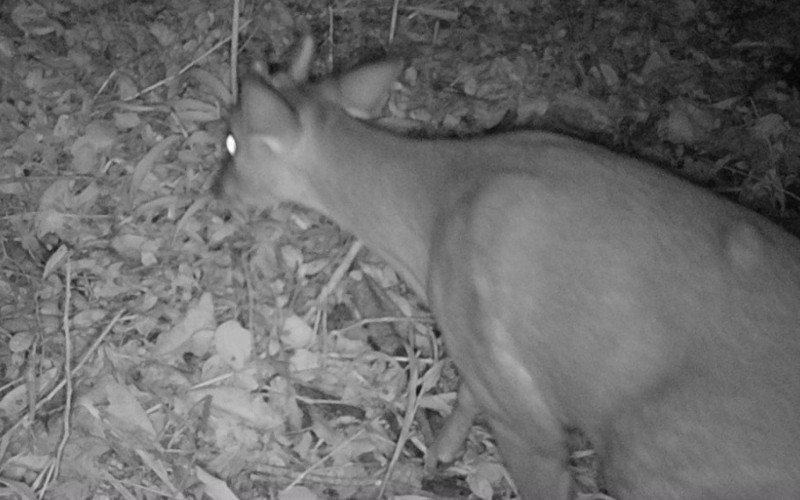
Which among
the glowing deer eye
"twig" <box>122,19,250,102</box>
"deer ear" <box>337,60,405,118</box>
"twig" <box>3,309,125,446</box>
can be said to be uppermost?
"deer ear" <box>337,60,405,118</box>

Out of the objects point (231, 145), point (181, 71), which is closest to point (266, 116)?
point (231, 145)

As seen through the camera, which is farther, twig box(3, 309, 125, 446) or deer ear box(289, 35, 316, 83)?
deer ear box(289, 35, 316, 83)

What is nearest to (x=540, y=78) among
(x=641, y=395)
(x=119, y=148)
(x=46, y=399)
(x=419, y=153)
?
(x=419, y=153)

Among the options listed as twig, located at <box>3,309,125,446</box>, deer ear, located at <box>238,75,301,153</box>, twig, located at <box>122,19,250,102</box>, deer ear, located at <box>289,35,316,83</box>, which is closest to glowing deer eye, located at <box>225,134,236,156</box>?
deer ear, located at <box>238,75,301,153</box>

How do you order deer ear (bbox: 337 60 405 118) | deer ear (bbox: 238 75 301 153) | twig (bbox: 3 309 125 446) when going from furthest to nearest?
deer ear (bbox: 337 60 405 118)
twig (bbox: 3 309 125 446)
deer ear (bbox: 238 75 301 153)

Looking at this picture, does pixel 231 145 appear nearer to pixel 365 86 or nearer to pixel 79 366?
pixel 365 86

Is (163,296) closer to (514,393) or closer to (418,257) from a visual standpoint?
(418,257)

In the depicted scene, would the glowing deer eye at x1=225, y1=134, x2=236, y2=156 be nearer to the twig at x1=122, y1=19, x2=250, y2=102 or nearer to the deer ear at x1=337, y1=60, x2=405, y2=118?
the deer ear at x1=337, y1=60, x2=405, y2=118

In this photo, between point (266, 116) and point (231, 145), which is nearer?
point (266, 116)

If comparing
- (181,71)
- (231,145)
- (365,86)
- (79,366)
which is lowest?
(79,366)

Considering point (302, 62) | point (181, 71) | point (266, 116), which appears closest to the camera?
point (266, 116)

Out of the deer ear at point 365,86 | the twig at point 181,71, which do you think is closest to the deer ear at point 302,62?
the deer ear at point 365,86

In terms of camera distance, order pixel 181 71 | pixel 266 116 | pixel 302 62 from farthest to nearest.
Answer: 1. pixel 181 71
2. pixel 302 62
3. pixel 266 116

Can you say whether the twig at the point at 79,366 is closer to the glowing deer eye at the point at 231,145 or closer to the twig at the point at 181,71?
the glowing deer eye at the point at 231,145
